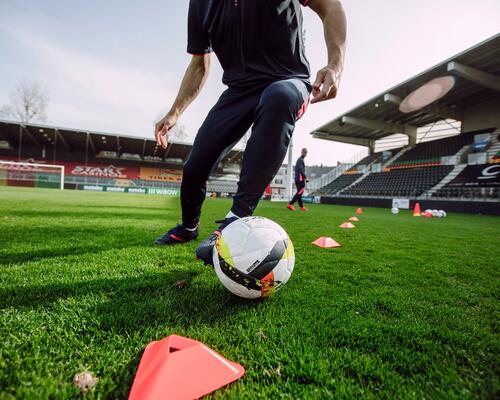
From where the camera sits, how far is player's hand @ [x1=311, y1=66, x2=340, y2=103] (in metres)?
1.50

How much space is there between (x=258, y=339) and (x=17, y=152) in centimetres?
4026

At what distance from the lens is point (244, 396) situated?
0.68 m

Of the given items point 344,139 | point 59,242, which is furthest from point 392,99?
point 59,242

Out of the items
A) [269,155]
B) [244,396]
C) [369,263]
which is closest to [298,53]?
[269,155]

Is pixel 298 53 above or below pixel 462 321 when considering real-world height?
above

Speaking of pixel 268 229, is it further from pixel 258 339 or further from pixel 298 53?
pixel 298 53

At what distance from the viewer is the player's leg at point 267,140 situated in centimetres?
167

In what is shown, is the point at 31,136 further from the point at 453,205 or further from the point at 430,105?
the point at 453,205

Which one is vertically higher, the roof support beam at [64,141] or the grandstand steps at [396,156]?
the grandstand steps at [396,156]

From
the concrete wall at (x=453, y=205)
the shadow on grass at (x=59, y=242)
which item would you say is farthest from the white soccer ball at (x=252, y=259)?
the concrete wall at (x=453, y=205)

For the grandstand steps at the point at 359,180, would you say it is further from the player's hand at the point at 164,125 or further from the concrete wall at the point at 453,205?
the player's hand at the point at 164,125

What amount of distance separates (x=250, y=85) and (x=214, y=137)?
45 cm

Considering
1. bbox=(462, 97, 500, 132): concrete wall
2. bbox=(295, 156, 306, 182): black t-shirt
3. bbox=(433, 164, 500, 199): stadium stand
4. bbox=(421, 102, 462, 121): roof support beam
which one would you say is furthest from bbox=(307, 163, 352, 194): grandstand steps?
bbox=(295, 156, 306, 182): black t-shirt

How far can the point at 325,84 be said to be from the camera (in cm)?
151
